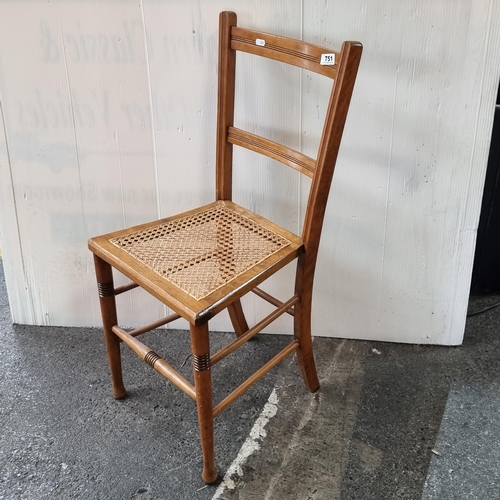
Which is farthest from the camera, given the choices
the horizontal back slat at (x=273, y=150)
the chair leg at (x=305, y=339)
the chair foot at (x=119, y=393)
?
the chair foot at (x=119, y=393)

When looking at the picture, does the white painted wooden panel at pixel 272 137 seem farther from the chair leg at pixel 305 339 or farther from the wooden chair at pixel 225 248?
the chair leg at pixel 305 339

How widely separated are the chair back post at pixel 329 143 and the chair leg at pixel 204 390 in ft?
1.07

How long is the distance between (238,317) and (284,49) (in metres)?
0.74

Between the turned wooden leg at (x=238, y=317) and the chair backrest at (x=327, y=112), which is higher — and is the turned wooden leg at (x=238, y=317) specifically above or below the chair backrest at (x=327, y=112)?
below

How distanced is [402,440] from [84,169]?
108cm

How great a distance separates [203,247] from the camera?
129 centimetres

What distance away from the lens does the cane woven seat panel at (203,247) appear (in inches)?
46.8

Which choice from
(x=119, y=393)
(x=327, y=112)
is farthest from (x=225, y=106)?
(x=119, y=393)

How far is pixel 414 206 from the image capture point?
1.51 meters

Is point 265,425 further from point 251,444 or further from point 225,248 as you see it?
point 225,248

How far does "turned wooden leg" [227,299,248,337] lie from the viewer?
160 centimetres

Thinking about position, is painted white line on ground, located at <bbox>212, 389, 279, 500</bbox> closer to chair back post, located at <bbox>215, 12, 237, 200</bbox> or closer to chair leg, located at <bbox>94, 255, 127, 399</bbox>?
chair leg, located at <bbox>94, 255, 127, 399</bbox>

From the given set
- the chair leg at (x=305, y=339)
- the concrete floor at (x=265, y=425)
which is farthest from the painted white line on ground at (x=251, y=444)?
the chair leg at (x=305, y=339)

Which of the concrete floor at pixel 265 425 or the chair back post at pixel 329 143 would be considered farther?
the concrete floor at pixel 265 425
